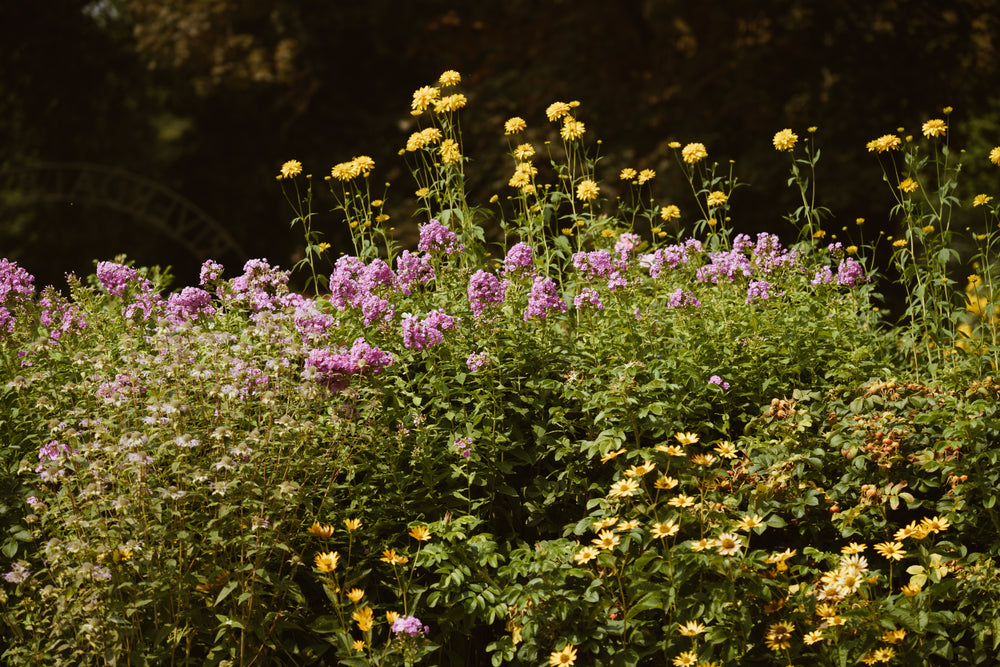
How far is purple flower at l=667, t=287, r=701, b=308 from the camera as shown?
352cm

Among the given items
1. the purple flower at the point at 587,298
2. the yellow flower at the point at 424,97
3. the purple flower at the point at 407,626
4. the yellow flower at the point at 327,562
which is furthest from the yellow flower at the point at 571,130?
the purple flower at the point at 407,626

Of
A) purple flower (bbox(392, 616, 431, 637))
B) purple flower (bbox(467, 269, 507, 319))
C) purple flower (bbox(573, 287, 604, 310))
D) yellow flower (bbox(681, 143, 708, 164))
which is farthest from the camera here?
yellow flower (bbox(681, 143, 708, 164))

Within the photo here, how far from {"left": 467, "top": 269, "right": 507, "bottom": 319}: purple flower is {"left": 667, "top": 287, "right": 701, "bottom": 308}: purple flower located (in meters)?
0.60

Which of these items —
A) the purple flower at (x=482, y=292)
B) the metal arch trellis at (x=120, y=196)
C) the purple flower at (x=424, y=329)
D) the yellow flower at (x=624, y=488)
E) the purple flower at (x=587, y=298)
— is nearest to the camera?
the yellow flower at (x=624, y=488)

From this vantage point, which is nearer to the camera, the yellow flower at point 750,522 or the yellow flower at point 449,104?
the yellow flower at point 750,522

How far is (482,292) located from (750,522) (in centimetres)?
115

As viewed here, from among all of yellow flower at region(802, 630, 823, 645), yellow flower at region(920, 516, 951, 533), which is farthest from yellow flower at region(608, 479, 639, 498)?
yellow flower at region(920, 516, 951, 533)

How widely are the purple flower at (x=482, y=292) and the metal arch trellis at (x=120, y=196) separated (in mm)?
7755

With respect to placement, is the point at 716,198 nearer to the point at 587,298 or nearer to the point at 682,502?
the point at 587,298

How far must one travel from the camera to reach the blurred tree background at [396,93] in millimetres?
9438

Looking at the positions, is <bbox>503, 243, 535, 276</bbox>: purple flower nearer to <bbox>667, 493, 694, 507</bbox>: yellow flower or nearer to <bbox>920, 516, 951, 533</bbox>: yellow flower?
<bbox>667, 493, 694, 507</bbox>: yellow flower

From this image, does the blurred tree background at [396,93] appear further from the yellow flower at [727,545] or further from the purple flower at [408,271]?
the yellow flower at [727,545]

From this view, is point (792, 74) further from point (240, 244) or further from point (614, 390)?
point (614, 390)

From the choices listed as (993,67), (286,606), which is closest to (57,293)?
(286,606)
